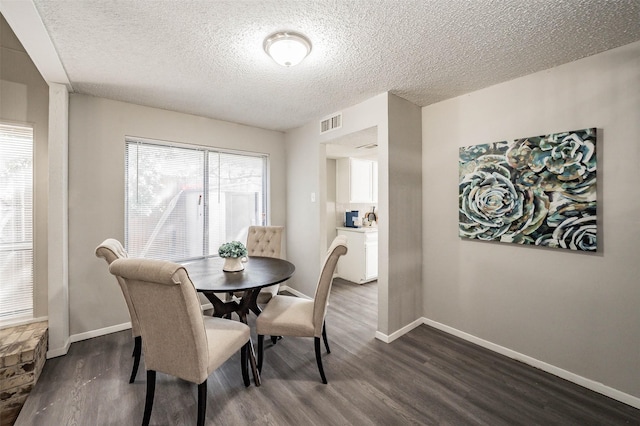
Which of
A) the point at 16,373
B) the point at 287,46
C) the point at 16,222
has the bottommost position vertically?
the point at 16,373

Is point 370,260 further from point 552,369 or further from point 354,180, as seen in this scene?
point 552,369

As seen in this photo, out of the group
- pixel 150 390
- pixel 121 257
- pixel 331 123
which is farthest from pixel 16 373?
pixel 331 123

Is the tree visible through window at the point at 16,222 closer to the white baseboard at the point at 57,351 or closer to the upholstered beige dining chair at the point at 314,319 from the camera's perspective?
the white baseboard at the point at 57,351

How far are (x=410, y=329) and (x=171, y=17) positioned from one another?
132 inches

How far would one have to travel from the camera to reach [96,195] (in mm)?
2748

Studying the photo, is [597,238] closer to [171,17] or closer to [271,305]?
[271,305]

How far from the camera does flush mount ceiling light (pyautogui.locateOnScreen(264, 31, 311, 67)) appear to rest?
1.72 m

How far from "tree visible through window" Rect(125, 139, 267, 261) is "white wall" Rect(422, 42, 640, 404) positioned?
101 inches

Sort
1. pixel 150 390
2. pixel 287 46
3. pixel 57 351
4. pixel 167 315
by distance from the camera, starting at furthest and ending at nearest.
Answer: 1. pixel 57 351
2. pixel 287 46
3. pixel 150 390
4. pixel 167 315

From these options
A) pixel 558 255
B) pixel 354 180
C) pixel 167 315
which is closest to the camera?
pixel 167 315

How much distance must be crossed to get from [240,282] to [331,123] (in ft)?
7.23

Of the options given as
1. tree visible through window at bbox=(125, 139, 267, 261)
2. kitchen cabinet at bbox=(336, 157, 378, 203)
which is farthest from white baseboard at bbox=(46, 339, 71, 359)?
kitchen cabinet at bbox=(336, 157, 378, 203)

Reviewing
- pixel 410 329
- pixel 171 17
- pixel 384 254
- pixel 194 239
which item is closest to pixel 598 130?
pixel 384 254

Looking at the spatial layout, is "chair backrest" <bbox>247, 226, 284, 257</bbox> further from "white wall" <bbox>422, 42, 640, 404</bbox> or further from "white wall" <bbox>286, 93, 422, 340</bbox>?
"white wall" <bbox>422, 42, 640, 404</bbox>
